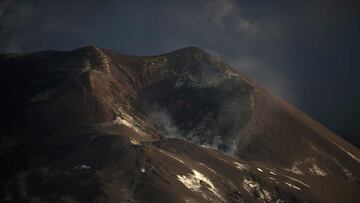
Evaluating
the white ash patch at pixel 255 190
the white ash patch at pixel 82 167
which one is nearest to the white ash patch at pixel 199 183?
the white ash patch at pixel 255 190

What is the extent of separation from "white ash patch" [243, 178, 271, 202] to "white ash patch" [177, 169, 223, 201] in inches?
694

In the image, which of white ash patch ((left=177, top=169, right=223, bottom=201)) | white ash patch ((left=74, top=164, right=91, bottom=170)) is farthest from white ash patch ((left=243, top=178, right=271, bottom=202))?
white ash patch ((left=74, top=164, right=91, bottom=170))

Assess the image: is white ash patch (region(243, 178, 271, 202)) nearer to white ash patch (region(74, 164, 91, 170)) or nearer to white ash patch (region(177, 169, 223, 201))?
white ash patch (region(177, 169, 223, 201))

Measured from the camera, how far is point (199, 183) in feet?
536

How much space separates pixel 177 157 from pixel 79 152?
114 ft

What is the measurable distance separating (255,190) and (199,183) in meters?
27.1

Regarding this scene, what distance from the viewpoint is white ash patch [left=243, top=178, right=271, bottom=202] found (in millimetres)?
178375

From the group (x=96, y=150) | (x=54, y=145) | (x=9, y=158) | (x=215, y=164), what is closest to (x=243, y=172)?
(x=215, y=164)

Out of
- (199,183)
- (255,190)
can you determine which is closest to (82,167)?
(199,183)

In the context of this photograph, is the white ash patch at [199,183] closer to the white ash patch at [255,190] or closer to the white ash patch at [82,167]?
the white ash patch at [255,190]

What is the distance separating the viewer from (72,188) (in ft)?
467

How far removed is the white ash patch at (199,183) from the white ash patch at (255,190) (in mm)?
17634

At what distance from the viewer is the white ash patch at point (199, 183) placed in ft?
518

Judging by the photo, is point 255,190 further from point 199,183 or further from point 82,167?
point 82,167
